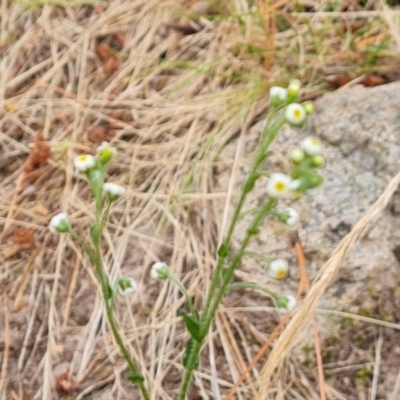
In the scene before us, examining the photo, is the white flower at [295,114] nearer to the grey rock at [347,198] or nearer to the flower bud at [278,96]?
the flower bud at [278,96]

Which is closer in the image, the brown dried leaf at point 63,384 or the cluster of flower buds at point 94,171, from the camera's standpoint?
the cluster of flower buds at point 94,171

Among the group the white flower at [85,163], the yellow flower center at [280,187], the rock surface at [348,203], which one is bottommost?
the rock surface at [348,203]

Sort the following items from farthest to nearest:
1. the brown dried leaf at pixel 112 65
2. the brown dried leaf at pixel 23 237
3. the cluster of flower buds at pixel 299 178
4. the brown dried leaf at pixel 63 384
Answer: the brown dried leaf at pixel 112 65 < the brown dried leaf at pixel 23 237 < the brown dried leaf at pixel 63 384 < the cluster of flower buds at pixel 299 178

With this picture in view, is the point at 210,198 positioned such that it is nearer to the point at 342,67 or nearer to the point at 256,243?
the point at 256,243

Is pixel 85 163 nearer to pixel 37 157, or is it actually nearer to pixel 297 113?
pixel 297 113

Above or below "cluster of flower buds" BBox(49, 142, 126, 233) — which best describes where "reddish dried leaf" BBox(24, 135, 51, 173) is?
below

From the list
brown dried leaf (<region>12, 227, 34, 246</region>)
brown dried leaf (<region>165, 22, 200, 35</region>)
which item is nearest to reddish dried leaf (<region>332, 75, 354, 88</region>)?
brown dried leaf (<region>165, 22, 200, 35</region>)

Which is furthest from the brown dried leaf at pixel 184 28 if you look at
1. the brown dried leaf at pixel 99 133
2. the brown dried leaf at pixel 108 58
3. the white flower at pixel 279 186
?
the white flower at pixel 279 186

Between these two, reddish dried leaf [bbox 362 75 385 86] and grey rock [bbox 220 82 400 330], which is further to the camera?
reddish dried leaf [bbox 362 75 385 86]

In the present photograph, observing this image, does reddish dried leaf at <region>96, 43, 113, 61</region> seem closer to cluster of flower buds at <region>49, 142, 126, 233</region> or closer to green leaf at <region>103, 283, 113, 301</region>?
cluster of flower buds at <region>49, 142, 126, 233</region>
